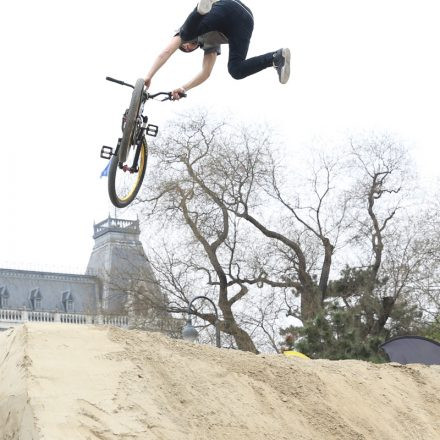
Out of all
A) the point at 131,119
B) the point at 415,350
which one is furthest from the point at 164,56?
the point at 415,350

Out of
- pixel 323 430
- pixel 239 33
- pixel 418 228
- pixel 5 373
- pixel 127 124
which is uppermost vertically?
pixel 418 228

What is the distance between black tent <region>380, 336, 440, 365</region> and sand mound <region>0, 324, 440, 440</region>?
18.7ft

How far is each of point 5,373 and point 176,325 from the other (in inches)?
846

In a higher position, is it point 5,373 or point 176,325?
point 176,325

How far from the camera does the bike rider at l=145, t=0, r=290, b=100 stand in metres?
10.1

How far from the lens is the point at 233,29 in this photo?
10266 millimetres

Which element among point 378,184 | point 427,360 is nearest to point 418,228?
point 378,184

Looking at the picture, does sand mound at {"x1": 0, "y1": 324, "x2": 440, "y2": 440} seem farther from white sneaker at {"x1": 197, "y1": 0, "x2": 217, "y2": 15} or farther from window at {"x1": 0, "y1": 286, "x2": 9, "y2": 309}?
window at {"x1": 0, "y1": 286, "x2": 9, "y2": 309}

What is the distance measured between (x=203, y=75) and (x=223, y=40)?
1.86 ft

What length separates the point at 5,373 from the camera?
30.4 ft

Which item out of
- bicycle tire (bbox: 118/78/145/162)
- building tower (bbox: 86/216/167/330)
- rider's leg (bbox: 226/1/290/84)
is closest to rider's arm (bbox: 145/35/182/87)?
bicycle tire (bbox: 118/78/145/162)

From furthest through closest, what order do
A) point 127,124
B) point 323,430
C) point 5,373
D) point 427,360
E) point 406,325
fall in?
point 406,325, point 427,360, point 127,124, point 323,430, point 5,373

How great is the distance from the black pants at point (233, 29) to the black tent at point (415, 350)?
8.22 metres

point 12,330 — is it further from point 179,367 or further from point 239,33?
point 239,33
